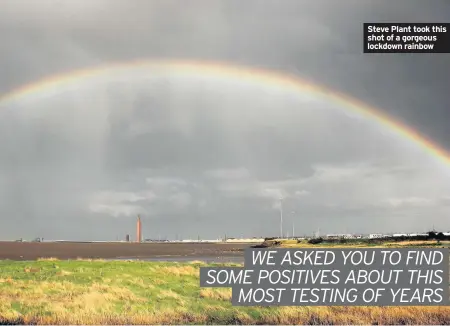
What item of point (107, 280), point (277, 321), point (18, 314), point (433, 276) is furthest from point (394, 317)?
point (107, 280)

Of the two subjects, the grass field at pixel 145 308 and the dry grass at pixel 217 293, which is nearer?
the grass field at pixel 145 308

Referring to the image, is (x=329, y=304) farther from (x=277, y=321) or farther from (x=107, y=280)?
(x=107, y=280)

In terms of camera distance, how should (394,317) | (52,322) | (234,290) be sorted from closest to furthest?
1. (52,322)
2. (394,317)
3. (234,290)

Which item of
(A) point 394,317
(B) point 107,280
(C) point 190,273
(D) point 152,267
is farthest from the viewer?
(D) point 152,267

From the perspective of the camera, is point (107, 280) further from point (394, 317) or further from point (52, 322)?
point (394, 317)

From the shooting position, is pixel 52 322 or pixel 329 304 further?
pixel 329 304

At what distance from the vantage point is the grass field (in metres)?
25.0

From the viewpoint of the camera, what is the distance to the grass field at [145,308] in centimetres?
2500

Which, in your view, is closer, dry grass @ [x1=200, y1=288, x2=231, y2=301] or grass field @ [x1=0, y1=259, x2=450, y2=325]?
grass field @ [x1=0, y1=259, x2=450, y2=325]

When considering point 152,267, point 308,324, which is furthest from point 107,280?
point 308,324

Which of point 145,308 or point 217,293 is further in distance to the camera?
point 217,293

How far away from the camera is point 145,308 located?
94.4ft

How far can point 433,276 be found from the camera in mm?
33594

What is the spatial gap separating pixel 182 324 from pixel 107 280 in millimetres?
17747
